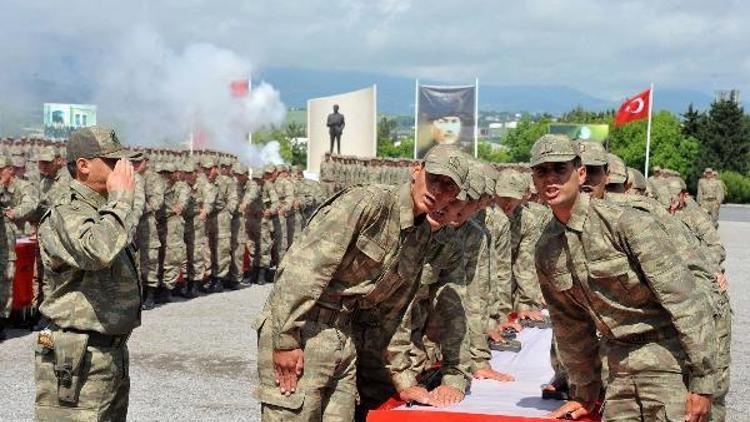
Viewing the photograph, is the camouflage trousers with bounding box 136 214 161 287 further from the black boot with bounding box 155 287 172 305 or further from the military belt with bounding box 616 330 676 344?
the military belt with bounding box 616 330 676 344

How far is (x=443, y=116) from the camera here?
30.6 meters

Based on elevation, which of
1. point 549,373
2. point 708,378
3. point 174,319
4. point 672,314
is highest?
point 672,314

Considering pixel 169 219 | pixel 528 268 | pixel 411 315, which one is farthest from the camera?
pixel 169 219

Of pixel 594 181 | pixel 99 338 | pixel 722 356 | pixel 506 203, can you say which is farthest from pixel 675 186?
pixel 99 338

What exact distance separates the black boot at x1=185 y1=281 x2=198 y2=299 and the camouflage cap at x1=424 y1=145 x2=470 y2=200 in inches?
429

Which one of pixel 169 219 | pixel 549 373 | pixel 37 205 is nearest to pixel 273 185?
pixel 169 219

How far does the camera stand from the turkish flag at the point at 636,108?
→ 32062 millimetres

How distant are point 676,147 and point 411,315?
174 feet

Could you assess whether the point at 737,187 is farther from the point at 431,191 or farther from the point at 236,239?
the point at 431,191

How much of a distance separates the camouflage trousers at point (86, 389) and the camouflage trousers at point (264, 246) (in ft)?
39.8

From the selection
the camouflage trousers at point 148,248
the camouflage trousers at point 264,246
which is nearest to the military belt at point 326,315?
the camouflage trousers at point 148,248

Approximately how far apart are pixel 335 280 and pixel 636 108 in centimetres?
2931

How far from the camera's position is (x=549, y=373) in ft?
20.7

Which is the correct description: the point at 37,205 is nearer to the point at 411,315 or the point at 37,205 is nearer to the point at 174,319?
the point at 174,319
